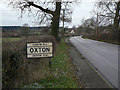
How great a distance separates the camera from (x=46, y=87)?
4613 millimetres

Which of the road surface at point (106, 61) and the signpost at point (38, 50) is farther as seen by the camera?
the road surface at point (106, 61)

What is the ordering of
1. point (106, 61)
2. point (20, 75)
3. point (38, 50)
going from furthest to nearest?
1. point (106, 61)
2. point (38, 50)
3. point (20, 75)

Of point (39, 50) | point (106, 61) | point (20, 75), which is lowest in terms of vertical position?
point (106, 61)

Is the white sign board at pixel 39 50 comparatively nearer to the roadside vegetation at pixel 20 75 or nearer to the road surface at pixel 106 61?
the roadside vegetation at pixel 20 75

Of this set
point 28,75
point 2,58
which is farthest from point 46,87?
point 2,58

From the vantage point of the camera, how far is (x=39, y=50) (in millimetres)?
5152

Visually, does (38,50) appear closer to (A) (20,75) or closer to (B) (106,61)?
(A) (20,75)

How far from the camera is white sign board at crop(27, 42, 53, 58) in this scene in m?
5.07

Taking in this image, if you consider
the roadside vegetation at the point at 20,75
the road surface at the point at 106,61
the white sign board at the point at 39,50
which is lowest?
the road surface at the point at 106,61

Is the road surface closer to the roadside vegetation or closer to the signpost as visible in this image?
the roadside vegetation

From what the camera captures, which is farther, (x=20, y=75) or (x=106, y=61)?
(x=106, y=61)

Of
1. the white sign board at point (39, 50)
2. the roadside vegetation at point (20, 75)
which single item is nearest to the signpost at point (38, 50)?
the white sign board at point (39, 50)

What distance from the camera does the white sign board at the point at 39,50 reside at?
5070mm

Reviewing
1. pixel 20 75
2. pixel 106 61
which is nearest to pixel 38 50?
pixel 20 75
